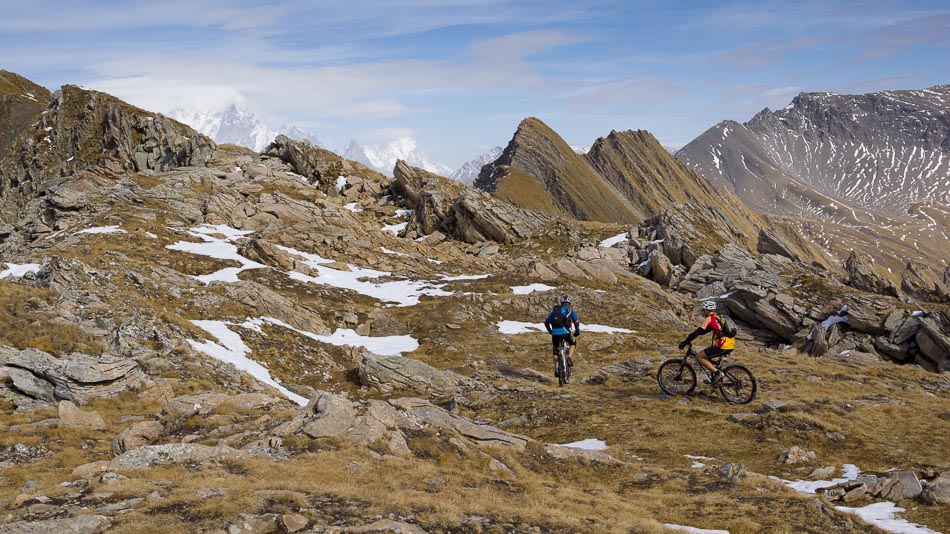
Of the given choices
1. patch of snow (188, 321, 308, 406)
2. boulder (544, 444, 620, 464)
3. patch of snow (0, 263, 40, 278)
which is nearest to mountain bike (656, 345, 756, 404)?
boulder (544, 444, 620, 464)

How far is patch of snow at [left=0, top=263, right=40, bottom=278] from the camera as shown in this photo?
27409 mm

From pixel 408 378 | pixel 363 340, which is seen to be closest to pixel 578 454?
pixel 408 378

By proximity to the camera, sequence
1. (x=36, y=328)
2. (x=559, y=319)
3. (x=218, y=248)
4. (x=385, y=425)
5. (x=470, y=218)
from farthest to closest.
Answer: (x=470, y=218) < (x=218, y=248) < (x=559, y=319) < (x=36, y=328) < (x=385, y=425)

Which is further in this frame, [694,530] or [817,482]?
[817,482]

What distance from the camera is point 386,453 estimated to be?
1330 centimetres

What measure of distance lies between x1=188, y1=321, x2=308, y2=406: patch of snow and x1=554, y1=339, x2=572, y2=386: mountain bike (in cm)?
1015

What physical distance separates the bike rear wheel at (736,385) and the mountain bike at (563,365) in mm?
5988

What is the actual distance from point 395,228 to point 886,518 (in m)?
59.7

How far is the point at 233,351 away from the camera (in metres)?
24.5

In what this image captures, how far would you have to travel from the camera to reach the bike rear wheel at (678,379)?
21281 millimetres

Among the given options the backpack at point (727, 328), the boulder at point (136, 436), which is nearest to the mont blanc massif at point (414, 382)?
the boulder at point (136, 436)

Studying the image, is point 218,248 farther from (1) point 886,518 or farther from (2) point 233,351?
(1) point 886,518

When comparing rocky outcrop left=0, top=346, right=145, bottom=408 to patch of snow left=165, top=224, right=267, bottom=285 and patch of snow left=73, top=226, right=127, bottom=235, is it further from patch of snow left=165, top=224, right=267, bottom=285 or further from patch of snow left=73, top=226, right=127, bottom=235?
patch of snow left=73, top=226, right=127, bottom=235

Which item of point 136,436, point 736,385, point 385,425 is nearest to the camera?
point 136,436
